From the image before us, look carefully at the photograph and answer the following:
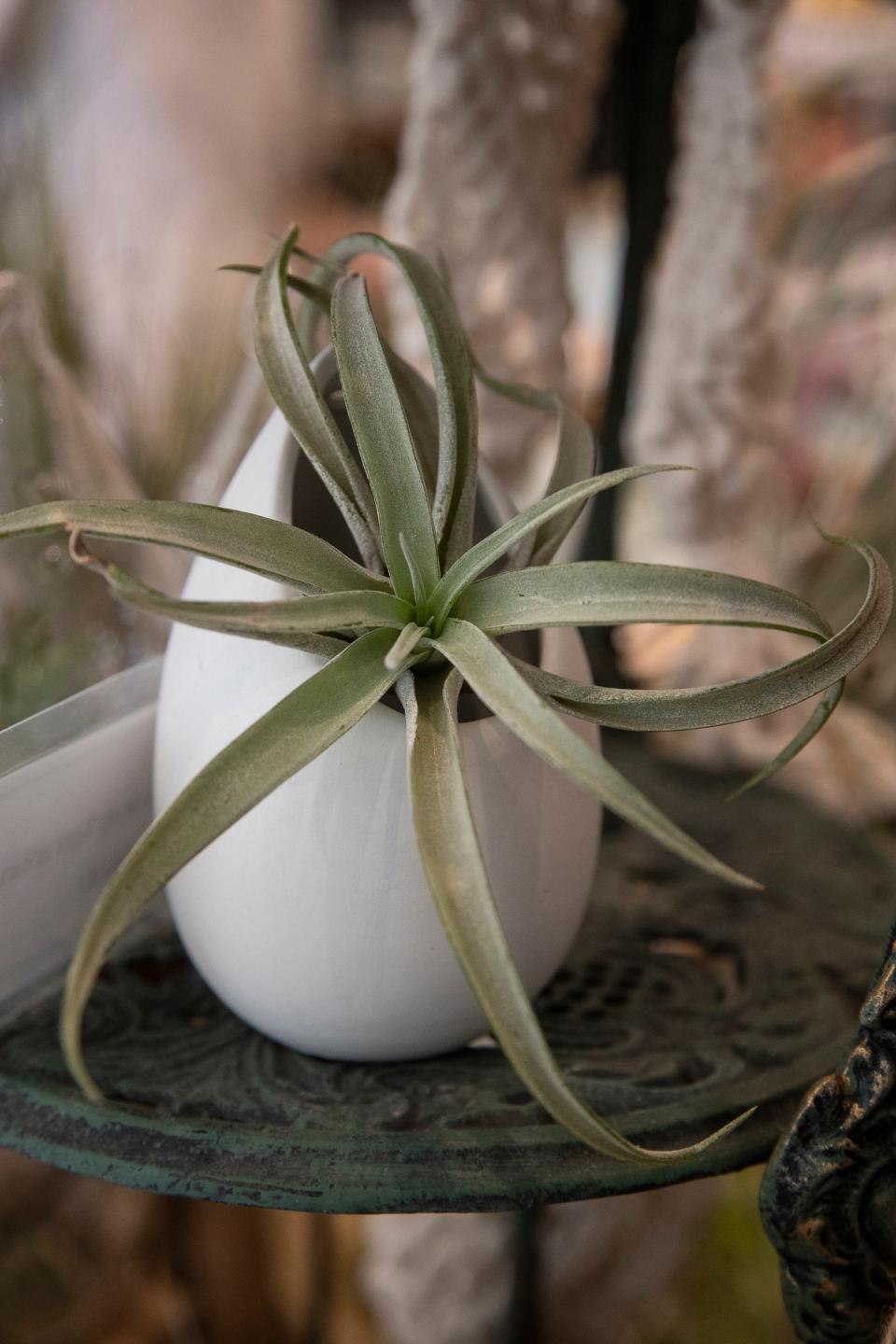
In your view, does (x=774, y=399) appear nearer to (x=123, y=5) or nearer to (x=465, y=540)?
(x=465, y=540)

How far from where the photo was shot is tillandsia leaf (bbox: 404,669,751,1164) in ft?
0.89

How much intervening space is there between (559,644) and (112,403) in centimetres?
42

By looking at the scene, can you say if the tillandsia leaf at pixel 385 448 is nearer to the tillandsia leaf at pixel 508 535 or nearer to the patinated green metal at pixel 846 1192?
the tillandsia leaf at pixel 508 535

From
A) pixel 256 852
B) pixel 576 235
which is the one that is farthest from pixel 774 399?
pixel 576 235

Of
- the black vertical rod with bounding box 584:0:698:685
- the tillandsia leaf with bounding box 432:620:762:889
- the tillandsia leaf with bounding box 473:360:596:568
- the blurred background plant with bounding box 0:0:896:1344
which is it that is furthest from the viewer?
the black vertical rod with bounding box 584:0:698:685

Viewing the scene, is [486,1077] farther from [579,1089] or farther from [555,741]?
[555,741]

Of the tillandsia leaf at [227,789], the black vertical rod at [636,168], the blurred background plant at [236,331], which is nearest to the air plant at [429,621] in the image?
the tillandsia leaf at [227,789]

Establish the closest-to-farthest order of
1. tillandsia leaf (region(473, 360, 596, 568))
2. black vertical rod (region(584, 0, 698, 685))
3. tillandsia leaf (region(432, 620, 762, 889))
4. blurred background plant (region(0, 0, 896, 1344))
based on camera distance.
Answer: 1. tillandsia leaf (region(432, 620, 762, 889))
2. tillandsia leaf (region(473, 360, 596, 568))
3. blurred background plant (region(0, 0, 896, 1344))
4. black vertical rod (region(584, 0, 698, 685))

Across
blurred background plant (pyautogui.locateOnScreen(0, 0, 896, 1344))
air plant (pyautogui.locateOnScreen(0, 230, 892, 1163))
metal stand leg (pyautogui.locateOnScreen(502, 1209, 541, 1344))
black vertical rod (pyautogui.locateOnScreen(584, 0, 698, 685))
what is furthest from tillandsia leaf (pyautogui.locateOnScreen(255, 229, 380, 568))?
metal stand leg (pyautogui.locateOnScreen(502, 1209, 541, 1344))

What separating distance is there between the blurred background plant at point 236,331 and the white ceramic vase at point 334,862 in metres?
0.12

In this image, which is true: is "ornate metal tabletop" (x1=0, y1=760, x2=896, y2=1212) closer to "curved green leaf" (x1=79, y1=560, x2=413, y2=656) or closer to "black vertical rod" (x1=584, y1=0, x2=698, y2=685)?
"curved green leaf" (x1=79, y1=560, x2=413, y2=656)

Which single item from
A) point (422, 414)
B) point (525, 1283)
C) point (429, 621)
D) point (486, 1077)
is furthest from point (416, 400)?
point (525, 1283)

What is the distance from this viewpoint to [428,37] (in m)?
0.59

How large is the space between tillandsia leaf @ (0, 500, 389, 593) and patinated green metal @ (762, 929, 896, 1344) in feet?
0.60
